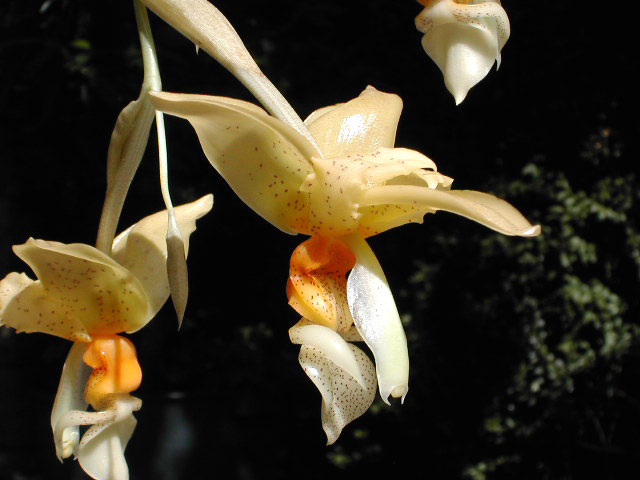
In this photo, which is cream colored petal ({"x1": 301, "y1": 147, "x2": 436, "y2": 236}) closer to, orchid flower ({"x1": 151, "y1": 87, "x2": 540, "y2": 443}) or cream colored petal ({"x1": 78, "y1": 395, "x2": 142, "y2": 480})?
orchid flower ({"x1": 151, "y1": 87, "x2": 540, "y2": 443})

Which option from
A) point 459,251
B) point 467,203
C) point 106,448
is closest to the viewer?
point 467,203

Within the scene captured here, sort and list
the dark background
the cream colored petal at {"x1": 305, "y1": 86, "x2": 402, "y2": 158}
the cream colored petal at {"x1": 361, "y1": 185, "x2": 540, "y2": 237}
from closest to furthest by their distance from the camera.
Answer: the cream colored petal at {"x1": 361, "y1": 185, "x2": 540, "y2": 237}, the cream colored petal at {"x1": 305, "y1": 86, "x2": 402, "y2": 158}, the dark background

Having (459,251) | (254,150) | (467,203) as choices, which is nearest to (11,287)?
(254,150)

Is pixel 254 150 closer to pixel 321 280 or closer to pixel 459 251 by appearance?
pixel 321 280

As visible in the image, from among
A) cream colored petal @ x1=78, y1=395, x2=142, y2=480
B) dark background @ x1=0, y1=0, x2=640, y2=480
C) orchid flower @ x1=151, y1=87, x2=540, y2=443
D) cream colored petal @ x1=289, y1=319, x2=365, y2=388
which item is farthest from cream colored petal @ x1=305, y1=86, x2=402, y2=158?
dark background @ x1=0, y1=0, x2=640, y2=480

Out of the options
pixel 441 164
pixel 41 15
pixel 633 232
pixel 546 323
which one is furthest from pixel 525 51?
pixel 41 15

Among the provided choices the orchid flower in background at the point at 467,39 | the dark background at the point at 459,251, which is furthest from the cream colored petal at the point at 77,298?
the dark background at the point at 459,251

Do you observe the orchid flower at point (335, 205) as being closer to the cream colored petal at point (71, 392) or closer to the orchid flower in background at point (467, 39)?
the orchid flower in background at point (467, 39)
